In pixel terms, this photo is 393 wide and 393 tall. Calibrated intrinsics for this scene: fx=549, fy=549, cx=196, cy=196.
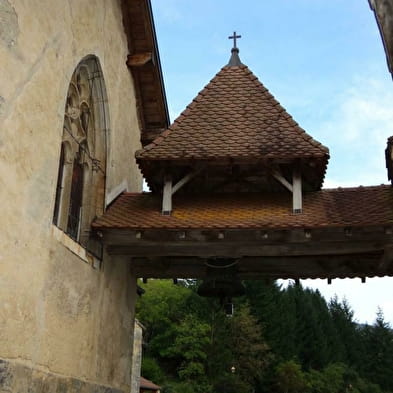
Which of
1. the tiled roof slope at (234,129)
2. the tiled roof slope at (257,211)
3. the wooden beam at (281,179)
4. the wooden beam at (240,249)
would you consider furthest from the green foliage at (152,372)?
the wooden beam at (281,179)

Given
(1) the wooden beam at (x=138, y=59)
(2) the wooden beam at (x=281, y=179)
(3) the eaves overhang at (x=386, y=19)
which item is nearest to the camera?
(3) the eaves overhang at (x=386, y=19)

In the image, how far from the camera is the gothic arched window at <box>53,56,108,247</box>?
7.59 meters

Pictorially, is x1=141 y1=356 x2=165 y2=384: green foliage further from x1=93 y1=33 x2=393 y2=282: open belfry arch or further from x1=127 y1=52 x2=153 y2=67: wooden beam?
x1=127 y1=52 x2=153 y2=67: wooden beam

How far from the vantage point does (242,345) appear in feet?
149

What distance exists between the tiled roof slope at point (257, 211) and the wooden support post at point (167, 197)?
8 cm

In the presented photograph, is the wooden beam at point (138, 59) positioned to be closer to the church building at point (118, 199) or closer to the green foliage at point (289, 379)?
the church building at point (118, 199)

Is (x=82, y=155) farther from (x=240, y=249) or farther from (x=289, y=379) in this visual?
(x=289, y=379)

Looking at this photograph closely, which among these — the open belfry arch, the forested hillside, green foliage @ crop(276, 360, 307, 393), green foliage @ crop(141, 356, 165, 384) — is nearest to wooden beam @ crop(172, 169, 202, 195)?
the open belfry arch

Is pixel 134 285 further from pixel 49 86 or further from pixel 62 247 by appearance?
pixel 49 86

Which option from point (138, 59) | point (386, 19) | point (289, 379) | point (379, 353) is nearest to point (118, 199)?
point (138, 59)

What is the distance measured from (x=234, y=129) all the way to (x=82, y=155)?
2.38m

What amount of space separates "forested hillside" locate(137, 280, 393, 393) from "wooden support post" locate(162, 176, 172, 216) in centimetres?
2698

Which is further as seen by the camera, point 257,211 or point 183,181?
point 183,181

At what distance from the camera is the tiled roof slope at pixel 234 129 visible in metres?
7.88
